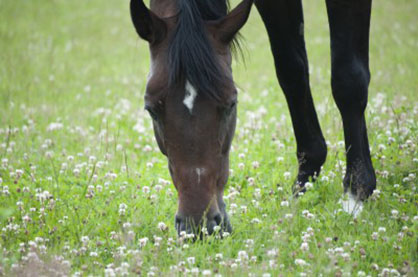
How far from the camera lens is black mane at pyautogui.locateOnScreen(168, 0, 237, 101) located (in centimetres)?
376

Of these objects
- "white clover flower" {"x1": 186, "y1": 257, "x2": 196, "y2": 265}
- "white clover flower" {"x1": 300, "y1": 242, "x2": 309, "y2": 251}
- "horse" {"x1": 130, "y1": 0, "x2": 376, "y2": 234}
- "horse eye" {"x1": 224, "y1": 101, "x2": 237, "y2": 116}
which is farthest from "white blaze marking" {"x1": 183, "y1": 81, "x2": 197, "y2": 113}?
"white clover flower" {"x1": 300, "y1": 242, "x2": 309, "y2": 251}

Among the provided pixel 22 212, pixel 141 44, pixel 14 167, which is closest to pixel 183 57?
pixel 22 212

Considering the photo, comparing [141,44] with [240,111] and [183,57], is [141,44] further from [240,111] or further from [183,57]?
[183,57]

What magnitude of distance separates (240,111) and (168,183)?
363 centimetres

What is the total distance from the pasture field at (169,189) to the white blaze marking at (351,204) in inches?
2.6

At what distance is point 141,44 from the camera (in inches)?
656

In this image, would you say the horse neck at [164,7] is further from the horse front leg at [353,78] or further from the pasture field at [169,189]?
the horse front leg at [353,78]

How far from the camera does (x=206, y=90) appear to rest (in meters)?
3.75

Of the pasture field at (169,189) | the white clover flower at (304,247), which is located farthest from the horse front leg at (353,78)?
the white clover flower at (304,247)

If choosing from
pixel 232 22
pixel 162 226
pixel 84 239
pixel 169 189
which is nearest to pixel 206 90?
pixel 232 22

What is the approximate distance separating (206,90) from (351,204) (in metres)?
1.79

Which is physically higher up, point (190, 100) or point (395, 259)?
point (190, 100)

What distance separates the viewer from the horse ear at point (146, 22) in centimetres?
392

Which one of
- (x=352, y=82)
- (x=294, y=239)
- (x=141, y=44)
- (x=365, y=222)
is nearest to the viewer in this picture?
(x=294, y=239)
